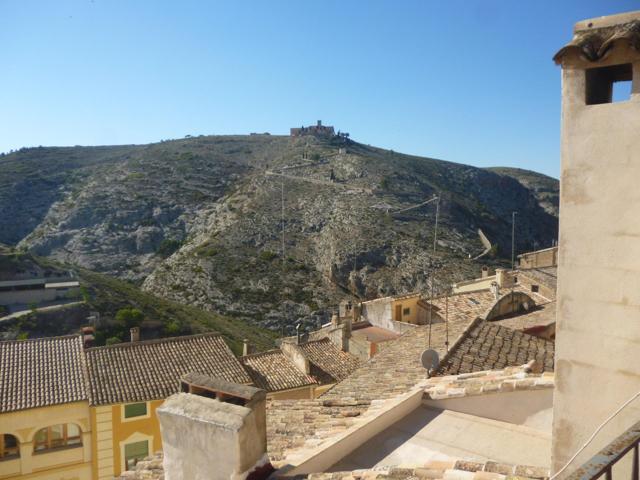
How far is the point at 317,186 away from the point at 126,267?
82.5ft

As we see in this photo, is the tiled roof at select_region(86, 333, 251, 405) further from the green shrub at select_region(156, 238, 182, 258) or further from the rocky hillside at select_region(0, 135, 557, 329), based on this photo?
the green shrub at select_region(156, 238, 182, 258)

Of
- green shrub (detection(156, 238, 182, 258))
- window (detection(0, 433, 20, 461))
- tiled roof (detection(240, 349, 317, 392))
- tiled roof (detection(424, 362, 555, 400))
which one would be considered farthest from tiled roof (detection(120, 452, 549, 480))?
green shrub (detection(156, 238, 182, 258))

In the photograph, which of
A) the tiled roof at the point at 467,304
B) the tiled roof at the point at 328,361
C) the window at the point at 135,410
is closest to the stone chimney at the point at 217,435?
the window at the point at 135,410

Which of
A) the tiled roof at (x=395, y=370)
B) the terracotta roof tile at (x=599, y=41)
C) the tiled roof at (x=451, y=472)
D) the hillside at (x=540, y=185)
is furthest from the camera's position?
the hillside at (x=540, y=185)

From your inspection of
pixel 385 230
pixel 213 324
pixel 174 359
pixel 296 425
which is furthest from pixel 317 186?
pixel 296 425

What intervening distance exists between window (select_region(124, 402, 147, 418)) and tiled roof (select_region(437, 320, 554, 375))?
9.37 m

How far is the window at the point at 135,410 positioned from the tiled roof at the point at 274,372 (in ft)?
11.8

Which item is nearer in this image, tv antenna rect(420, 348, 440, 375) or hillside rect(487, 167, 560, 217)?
tv antenna rect(420, 348, 440, 375)

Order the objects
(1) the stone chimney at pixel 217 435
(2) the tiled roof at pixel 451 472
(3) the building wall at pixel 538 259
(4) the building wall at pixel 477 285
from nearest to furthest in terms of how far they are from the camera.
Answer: (2) the tiled roof at pixel 451 472, (1) the stone chimney at pixel 217 435, (4) the building wall at pixel 477 285, (3) the building wall at pixel 538 259

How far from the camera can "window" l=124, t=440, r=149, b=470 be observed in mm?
14367

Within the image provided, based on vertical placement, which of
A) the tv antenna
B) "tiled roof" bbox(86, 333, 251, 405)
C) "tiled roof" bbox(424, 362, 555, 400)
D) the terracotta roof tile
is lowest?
"tiled roof" bbox(86, 333, 251, 405)

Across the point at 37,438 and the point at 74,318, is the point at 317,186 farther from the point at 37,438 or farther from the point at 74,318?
the point at 37,438

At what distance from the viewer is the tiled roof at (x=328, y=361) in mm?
18203

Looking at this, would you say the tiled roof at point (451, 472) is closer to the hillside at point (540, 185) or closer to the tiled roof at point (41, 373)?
the tiled roof at point (41, 373)
